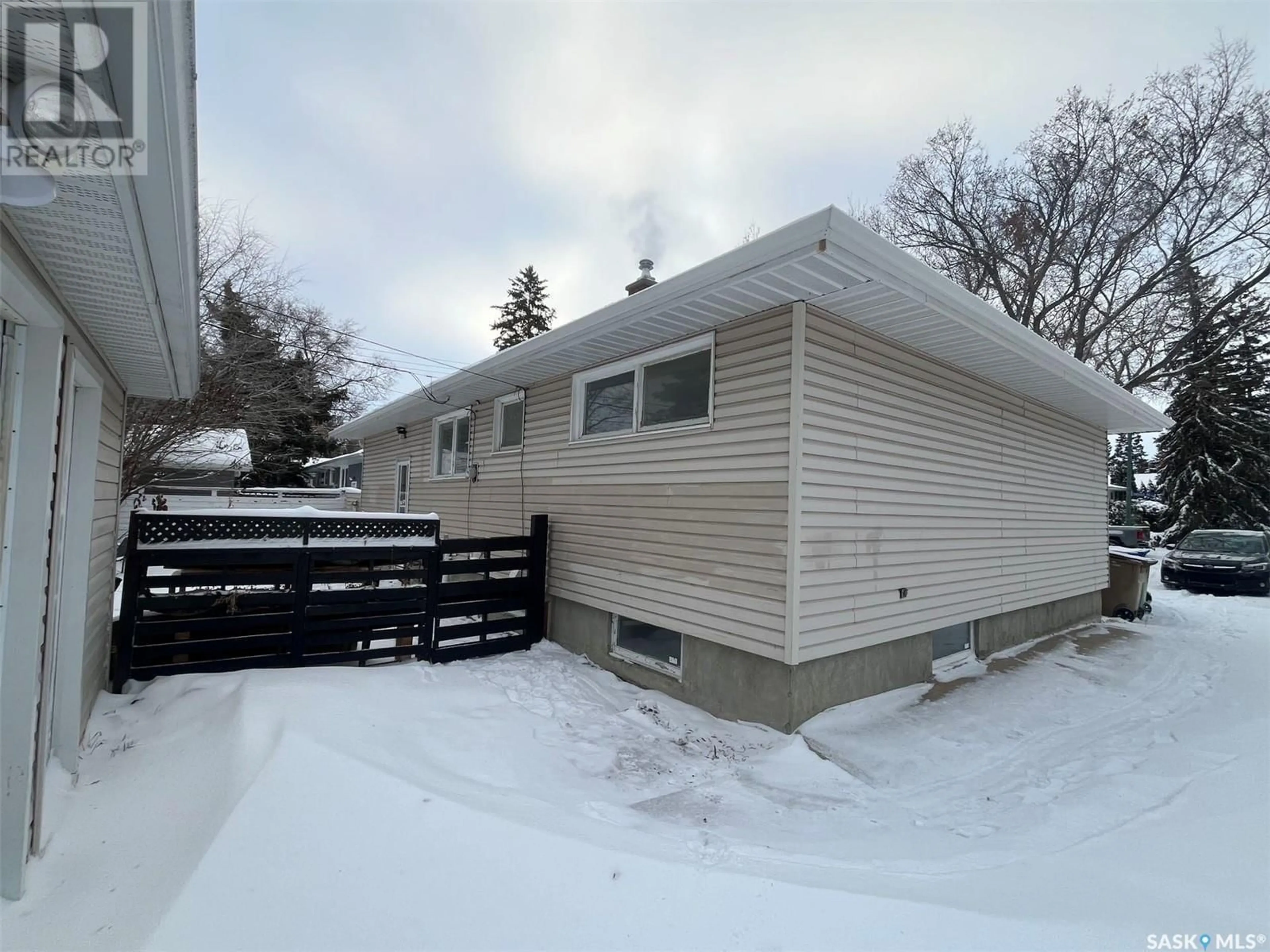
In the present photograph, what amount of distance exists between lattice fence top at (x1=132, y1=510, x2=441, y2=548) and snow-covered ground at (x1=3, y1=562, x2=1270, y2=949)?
3.50 ft

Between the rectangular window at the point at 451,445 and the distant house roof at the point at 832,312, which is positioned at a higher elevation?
the distant house roof at the point at 832,312

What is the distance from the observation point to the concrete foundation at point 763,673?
4.18 metres

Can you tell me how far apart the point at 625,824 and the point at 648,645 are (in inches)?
105

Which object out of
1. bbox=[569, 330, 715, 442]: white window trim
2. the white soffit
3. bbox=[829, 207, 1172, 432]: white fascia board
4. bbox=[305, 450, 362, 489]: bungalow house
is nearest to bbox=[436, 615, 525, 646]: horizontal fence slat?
bbox=[569, 330, 715, 442]: white window trim

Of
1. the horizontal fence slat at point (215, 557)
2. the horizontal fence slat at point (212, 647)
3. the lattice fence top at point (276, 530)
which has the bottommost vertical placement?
the horizontal fence slat at point (212, 647)

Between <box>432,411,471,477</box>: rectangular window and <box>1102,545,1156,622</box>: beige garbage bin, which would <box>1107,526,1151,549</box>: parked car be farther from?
<box>432,411,471,477</box>: rectangular window

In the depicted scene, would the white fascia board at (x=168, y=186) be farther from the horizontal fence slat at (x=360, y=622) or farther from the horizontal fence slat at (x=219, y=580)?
the horizontal fence slat at (x=360, y=622)

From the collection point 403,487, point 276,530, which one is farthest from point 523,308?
point 276,530

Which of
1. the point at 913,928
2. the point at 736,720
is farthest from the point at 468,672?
the point at 913,928

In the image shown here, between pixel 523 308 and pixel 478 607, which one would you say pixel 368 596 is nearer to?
pixel 478 607

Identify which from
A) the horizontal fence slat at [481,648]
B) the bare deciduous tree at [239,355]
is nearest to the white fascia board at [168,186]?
the horizontal fence slat at [481,648]

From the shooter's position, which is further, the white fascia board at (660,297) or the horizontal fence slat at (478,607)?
the horizontal fence slat at (478,607)

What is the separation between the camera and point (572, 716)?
4383 millimetres

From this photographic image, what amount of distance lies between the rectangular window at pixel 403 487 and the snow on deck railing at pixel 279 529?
6089 mm
